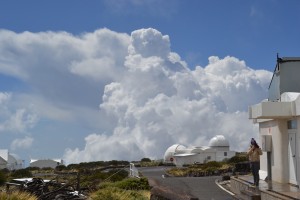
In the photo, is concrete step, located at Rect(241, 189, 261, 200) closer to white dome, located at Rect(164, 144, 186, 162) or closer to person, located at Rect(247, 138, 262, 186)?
person, located at Rect(247, 138, 262, 186)

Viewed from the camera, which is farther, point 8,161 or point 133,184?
point 8,161

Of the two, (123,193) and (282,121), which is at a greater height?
(282,121)

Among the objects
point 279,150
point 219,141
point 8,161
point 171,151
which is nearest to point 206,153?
point 219,141

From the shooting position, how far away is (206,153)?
57.5 m

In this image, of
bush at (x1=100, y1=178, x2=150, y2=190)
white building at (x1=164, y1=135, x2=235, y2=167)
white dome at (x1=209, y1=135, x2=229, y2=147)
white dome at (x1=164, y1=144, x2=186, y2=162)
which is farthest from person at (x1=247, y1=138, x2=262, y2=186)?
white dome at (x1=164, y1=144, x2=186, y2=162)

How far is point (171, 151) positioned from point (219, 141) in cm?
683

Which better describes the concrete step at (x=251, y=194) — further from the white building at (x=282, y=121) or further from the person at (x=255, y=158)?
the white building at (x=282, y=121)

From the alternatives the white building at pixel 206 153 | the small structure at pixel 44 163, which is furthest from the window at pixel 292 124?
the small structure at pixel 44 163

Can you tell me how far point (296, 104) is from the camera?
1644cm

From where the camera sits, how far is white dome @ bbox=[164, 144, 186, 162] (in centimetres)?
6254

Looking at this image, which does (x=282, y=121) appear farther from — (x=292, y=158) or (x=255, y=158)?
(x=255, y=158)

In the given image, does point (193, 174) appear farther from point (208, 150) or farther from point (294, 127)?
point (208, 150)

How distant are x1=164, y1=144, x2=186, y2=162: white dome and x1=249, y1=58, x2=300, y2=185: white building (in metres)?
41.9

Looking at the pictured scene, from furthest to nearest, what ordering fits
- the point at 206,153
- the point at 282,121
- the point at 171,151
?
the point at 171,151, the point at 206,153, the point at 282,121
